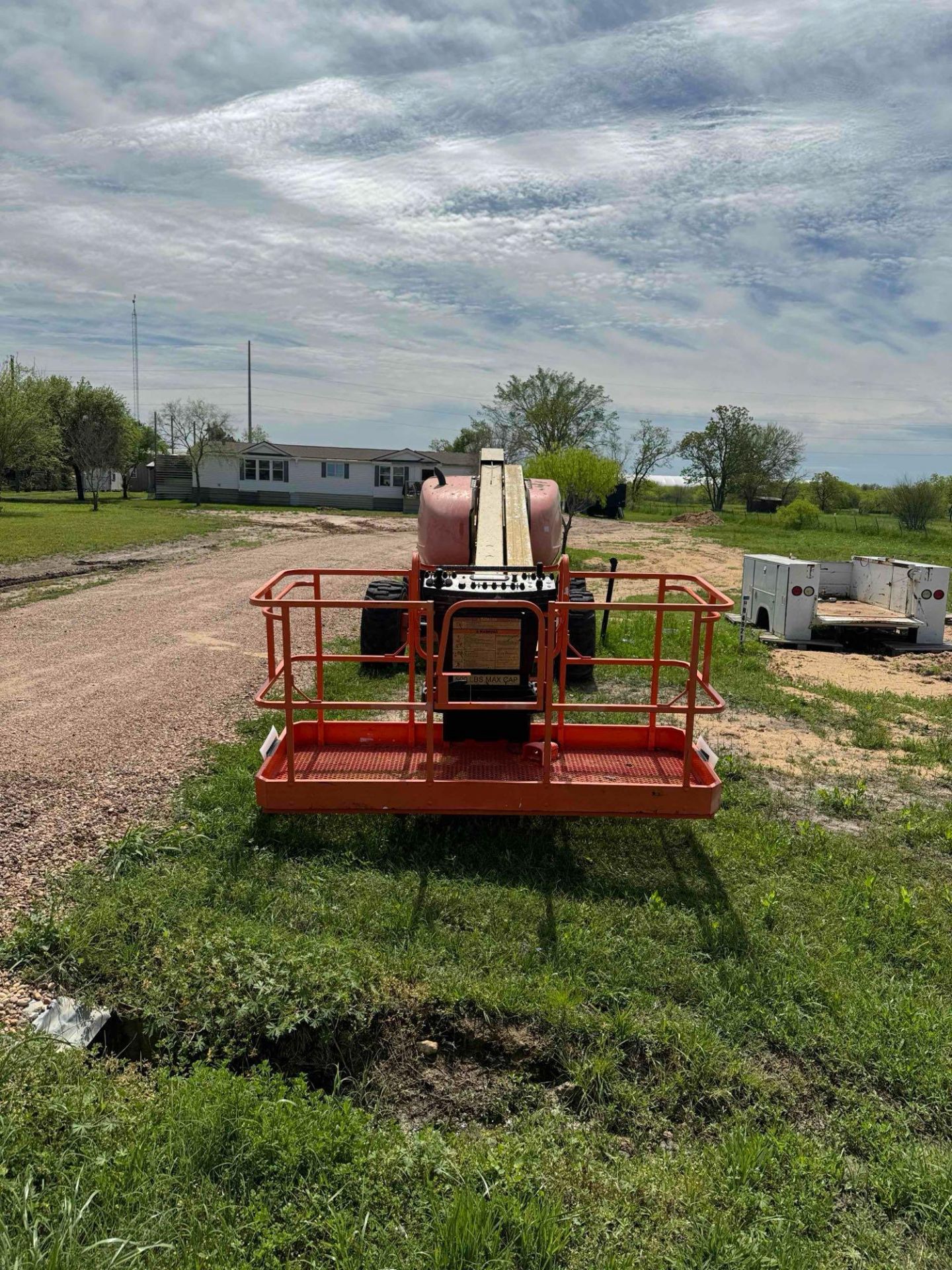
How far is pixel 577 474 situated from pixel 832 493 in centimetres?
3730

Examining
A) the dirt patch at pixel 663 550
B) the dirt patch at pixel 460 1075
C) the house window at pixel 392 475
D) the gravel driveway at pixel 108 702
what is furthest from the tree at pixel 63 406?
the dirt patch at pixel 460 1075

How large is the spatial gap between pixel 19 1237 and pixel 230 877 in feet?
7.57

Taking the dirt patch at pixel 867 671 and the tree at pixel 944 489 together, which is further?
the tree at pixel 944 489

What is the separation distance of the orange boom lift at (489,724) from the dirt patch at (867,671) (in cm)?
506

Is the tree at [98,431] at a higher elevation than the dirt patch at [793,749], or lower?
higher

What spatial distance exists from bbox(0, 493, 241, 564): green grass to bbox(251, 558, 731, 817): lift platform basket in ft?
53.4

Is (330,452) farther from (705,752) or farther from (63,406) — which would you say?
(705,752)

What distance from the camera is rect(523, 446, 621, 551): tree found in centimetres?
2841

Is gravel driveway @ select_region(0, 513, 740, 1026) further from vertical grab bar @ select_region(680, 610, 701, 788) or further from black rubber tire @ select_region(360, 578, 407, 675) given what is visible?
vertical grab bar @ select_region(680, 610, 701, 788)

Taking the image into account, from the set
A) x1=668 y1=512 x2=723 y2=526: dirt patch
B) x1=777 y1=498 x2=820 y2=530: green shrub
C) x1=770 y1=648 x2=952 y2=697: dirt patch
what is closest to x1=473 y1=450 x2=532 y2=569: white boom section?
x1=770 y1=648 x2=952 y2=697: dirt patch

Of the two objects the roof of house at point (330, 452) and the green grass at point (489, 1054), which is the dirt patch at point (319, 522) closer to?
the roof of house at point (330, 452)

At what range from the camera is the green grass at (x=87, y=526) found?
22098 millimetres

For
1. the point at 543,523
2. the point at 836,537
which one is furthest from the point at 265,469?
the point at 543,523

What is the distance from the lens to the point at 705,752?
561 centimetres
